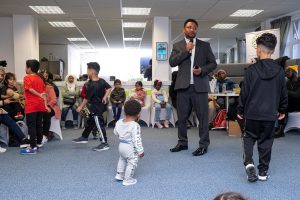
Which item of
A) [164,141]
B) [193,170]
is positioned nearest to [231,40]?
[164,141]

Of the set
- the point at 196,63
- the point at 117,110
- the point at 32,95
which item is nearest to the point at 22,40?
the point at 117,110

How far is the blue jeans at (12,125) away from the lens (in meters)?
4.46

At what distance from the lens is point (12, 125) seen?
4.48 meters

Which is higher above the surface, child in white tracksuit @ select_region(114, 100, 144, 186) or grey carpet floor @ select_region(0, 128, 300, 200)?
child in white tracksuit @ select_region(114, 100, 144, 186)

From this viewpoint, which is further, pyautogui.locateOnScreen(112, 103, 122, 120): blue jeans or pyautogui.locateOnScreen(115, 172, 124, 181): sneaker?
pyautogui.locateOnScreen(112, 103, 122, 120): blue jeans

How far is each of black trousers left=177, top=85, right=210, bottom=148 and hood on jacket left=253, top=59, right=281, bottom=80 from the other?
3.67 feet

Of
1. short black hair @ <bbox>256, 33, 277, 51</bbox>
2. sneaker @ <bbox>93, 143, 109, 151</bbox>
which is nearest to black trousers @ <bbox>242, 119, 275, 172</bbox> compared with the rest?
short black hair @ <bbox>256, 33, 277, 51</bbox>

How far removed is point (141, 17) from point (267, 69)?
261 inches

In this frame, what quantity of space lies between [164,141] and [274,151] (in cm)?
161

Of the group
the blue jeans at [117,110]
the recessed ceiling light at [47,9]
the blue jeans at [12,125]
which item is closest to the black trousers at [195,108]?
the blue jeans at [12,125]

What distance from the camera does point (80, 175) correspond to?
306cm

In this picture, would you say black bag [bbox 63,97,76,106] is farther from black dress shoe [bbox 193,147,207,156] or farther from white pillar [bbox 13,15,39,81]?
black dress shoe [bbox 193,147,207,156]

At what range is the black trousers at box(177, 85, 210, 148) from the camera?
386 cm

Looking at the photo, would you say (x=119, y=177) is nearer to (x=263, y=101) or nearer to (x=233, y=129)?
(x=263, y=101)
